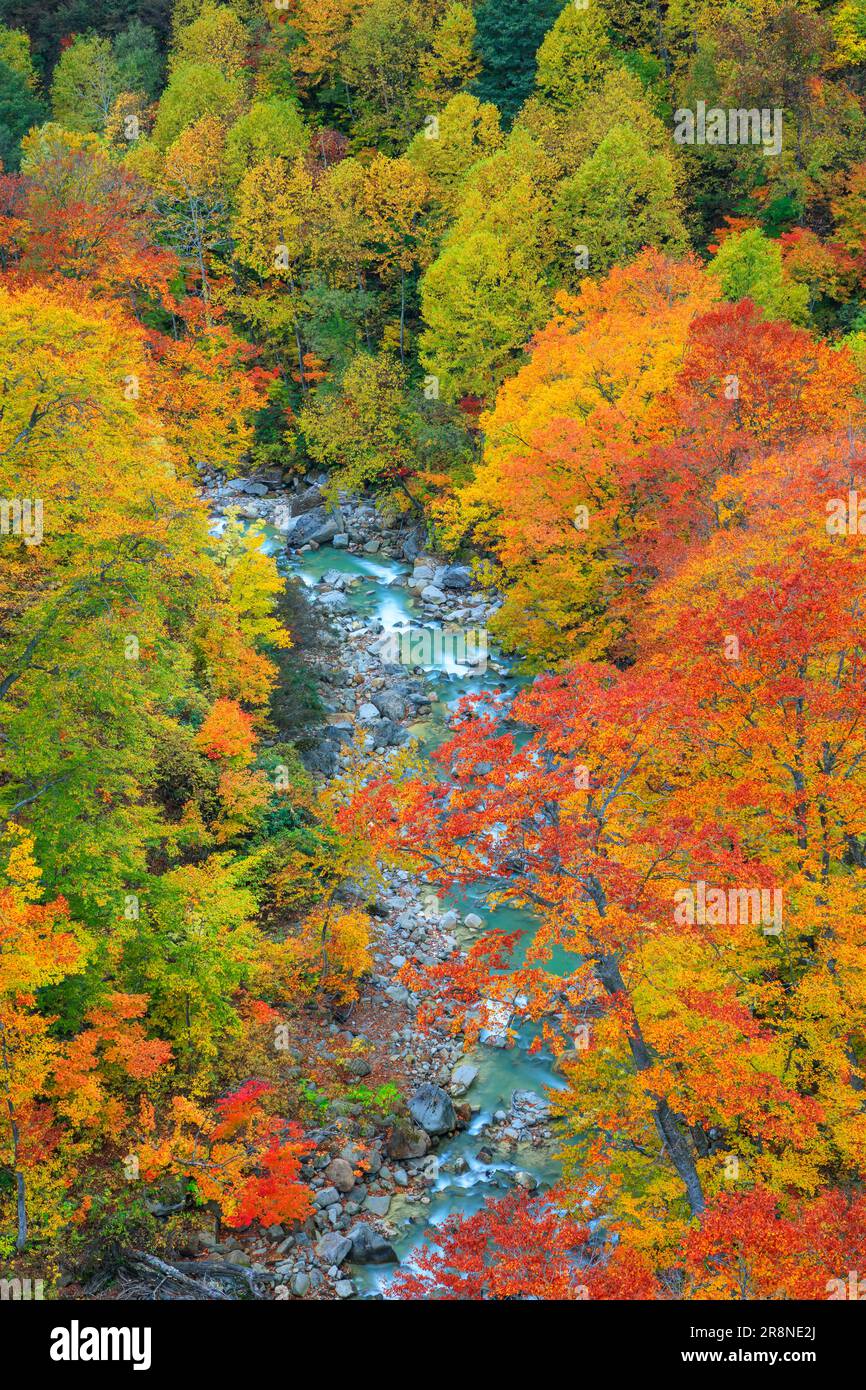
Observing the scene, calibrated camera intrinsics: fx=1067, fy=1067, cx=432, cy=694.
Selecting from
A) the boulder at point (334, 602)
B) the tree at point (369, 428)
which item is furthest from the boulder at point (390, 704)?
the tree at point (369, 428)

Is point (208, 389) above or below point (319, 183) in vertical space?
below

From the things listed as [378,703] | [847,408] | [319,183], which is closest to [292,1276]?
[378,703]

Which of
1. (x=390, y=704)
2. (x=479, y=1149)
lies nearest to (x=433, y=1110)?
(x=479, y=1149)

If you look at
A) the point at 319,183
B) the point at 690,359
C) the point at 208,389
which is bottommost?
the point at 690,359

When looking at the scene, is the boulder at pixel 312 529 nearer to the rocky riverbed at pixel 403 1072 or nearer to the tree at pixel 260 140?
the rocky riverbed at pixel 403 1072

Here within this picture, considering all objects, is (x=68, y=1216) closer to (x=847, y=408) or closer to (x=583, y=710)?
(x=583, y=710)
